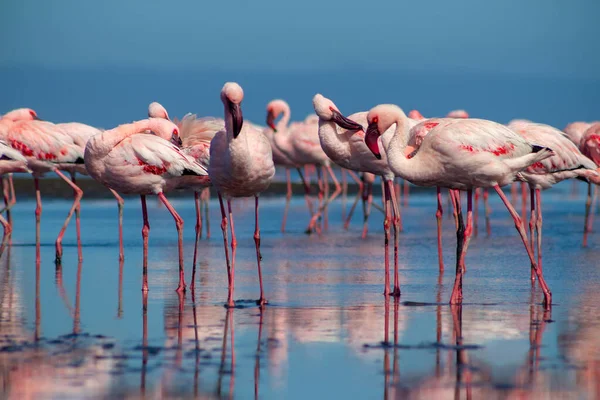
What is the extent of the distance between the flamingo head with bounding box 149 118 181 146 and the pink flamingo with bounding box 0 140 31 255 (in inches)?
53.8

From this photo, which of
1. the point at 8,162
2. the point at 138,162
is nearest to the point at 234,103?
the point at 138,162

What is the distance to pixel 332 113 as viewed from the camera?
977 centimetres

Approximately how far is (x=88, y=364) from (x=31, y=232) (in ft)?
29.8

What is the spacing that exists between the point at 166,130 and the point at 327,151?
1.55 m

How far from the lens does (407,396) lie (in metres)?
5.02

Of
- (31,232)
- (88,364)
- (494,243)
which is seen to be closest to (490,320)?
(88,364)

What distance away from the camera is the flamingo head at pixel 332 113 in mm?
9648

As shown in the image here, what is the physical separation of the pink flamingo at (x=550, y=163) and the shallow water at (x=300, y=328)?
0.83 metres

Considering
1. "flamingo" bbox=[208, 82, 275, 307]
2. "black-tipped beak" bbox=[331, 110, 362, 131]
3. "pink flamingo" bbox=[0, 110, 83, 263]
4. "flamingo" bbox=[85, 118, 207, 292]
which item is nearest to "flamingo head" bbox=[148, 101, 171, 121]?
"pink flamingo" bbox=[0, 110, 83, 263]

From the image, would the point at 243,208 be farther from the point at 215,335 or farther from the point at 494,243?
the point at 215,335

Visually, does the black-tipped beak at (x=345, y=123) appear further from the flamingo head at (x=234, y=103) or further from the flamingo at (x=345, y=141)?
the flamingo head at (x=234, y=103)

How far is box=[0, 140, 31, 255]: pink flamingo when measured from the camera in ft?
32.3

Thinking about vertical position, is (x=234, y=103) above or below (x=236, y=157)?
above

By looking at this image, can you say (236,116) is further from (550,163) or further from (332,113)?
(550,163)
